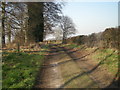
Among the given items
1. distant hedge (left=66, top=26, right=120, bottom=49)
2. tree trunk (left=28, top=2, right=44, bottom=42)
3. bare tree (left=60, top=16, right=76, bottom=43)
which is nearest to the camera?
distant hedge (left=66, top=26, right=120, bottom=49)

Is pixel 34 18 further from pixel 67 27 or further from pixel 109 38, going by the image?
Answer: pixel 67 27

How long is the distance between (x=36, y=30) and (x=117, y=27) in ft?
45.0

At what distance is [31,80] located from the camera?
6547 mm

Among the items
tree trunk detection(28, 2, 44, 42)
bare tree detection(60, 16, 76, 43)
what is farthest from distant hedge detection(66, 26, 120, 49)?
bare tree detection(60, 16, 76, 43)

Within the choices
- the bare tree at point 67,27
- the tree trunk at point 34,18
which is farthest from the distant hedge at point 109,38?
the bare tree at point 67,27

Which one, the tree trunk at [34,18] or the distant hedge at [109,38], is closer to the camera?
the distant hedge at [109,38]

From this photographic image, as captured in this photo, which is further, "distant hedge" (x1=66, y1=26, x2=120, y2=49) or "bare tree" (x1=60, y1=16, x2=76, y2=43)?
"bare tree" (x1=60, y1=16, x2=76, y2=43)

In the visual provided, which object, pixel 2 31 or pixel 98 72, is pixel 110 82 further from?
pixel 2 31

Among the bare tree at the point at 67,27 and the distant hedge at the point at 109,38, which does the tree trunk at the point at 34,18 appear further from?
the bare tree at the point at 67,27

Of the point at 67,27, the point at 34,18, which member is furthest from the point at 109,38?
the point at 67,27

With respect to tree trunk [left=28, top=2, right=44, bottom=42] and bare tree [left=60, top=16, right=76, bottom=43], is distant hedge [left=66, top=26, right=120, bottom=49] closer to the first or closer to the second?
tree trunk [left=28, top=2, right=44, bottom=42]

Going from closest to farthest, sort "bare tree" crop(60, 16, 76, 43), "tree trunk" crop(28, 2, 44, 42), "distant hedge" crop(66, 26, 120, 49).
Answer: "distant hedge" crop(66, 26, 120, 49) < "tree trunk" crop(28, 2, 44, 42) < "bare tree" crop(60, 16, 76, 43)

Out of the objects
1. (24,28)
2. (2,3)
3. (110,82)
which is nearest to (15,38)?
(24,28)

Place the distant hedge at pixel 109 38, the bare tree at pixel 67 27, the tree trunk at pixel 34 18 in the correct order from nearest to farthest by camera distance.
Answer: the distant hedge at pixel 109 38, the tree trunk at pixel 34 18, the bare tree at pixel 67 27
